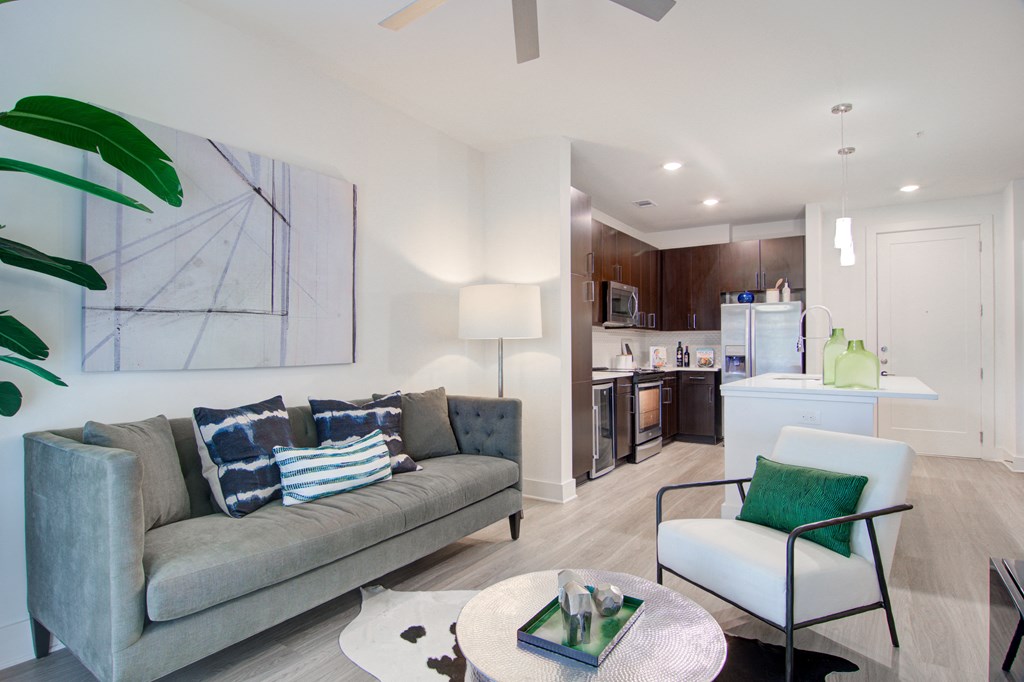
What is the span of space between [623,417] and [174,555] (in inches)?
156

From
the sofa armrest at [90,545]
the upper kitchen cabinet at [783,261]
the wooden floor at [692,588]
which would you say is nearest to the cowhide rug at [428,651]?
the wooden floor at [692,588]

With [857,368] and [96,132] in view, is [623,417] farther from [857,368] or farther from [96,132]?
[96,132]

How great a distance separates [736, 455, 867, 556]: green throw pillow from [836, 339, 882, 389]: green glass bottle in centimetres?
116

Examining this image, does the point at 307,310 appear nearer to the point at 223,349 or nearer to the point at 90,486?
the point at 223,349

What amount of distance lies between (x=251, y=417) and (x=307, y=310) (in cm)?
78

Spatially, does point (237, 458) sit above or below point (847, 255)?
below

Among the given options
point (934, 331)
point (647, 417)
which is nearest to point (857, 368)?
point (647, 417)

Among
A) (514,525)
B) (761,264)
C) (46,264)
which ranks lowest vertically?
(514,525)

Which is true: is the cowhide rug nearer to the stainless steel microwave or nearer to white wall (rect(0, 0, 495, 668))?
white wall (rect(0, 0, 495, 668))

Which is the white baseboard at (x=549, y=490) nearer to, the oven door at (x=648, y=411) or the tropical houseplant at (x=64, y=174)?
the oven door at (x=648, y=411)

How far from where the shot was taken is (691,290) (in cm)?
672

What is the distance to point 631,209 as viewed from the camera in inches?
239

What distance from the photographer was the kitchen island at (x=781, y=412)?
2.92 metres

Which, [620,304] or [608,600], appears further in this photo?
[620,304]
